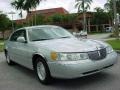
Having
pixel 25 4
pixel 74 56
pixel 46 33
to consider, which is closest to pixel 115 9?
pixel 46 33

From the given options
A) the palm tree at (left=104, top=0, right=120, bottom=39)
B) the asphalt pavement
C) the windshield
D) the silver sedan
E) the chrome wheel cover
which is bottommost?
the asphalt pavement

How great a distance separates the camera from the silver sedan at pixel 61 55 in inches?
225

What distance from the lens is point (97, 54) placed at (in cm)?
593

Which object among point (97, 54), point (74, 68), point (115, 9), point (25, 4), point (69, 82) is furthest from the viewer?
point (25, 4)

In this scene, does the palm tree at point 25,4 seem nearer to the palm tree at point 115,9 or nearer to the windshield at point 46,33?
the palm tree at point 115,9

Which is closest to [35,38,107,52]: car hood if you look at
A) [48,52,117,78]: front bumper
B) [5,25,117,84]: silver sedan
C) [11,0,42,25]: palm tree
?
[5,25,117,84]: silver sedan

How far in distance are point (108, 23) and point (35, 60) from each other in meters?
86.3

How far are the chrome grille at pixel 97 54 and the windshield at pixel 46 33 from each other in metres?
1.72

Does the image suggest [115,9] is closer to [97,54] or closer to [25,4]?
[97,54]

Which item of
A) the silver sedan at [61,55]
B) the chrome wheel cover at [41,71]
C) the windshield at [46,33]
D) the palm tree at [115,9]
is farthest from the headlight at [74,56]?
the palm tree at [115,9]

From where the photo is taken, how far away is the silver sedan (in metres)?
5.72

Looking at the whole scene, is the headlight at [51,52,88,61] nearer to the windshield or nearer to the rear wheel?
the rear wheel

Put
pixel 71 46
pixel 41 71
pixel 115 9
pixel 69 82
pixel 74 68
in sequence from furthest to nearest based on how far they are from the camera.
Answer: pixel 115 9, pixel 41 71, pixel 69 82, pixel 71 46, pixel 74 68

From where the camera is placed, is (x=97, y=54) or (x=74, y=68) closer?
(x=74, y=68)
